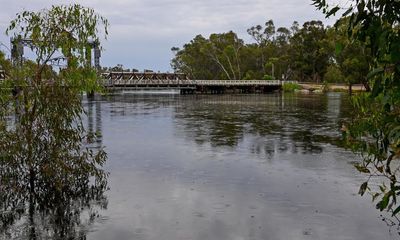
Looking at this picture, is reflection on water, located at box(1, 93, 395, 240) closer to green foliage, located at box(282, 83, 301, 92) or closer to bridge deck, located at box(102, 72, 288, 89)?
bridge deck, located at box(102, 72, 288, 89)

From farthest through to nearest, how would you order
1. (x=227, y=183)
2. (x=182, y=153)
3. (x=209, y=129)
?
1. (x=209, y=129)
2. (x=182, y=153)
3. (x=227, y=183)

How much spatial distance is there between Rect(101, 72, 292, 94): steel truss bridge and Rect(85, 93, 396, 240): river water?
72158 millimetres

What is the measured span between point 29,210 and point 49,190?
0.82 metres

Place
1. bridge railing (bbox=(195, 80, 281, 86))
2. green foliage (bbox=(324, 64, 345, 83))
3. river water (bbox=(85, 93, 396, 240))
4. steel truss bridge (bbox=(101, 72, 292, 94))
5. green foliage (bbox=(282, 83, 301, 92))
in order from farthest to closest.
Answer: green foliage (bbox=(282, 83, 301, 92)), bridge railing (bbox=(195, 80, 281, 86)), steel truss bridge (bbox=(101, 72, 292, 94)), green foliage (bbox=(324, 64, 345, 83)), river water (bbox=(85, 93, 396, 240))

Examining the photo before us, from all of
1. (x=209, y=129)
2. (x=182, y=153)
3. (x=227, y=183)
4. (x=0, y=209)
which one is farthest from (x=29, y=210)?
(x=209, y=129)

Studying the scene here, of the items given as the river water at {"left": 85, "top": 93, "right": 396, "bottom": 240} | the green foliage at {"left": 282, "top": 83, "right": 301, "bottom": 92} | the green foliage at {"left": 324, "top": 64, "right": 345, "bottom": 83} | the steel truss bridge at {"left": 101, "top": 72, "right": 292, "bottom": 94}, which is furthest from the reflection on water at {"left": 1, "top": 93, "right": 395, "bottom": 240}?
the green foliage at {"left": 282, "top": 83, "right": 301, "bottom": 92}

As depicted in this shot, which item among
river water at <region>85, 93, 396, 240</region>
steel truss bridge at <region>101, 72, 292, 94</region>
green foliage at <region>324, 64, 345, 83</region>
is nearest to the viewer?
river water at <region>85, 93, 396, 240</region>

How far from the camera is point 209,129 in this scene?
31.4 m

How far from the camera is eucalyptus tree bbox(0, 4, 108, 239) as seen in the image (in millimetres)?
12312

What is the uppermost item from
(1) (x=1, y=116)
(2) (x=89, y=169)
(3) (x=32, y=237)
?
(1) (x=1, y=116)

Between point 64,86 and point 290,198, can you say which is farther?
point 290,198

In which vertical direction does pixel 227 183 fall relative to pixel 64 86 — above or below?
below

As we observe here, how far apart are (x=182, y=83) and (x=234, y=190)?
86678 mm

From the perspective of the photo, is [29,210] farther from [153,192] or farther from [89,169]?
[153,192]
